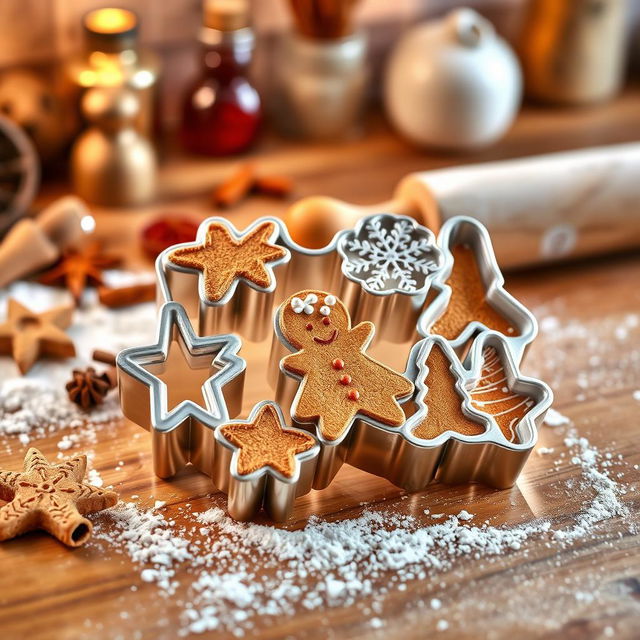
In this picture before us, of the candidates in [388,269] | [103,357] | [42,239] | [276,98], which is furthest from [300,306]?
[276,98]

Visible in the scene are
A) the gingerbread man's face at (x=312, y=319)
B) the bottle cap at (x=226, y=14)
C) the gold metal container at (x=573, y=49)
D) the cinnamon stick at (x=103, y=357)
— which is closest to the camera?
the gingerbread man's face at (x=312, y=319)

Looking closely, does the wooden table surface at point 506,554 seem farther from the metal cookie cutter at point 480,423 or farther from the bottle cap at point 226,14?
the bottle cap at point 226,14

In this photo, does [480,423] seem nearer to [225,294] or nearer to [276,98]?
[225,294]

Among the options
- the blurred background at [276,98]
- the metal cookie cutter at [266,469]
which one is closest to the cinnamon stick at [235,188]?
the blurred background at [276,98]

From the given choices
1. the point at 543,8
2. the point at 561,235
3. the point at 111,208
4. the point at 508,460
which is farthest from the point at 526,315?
the point at 543,8

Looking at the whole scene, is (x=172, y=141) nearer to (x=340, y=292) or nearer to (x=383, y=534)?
(x=340, y=292)

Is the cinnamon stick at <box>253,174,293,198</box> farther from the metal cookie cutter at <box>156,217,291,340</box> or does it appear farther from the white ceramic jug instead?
the metal cookie cutter at <box>156,217,291,340</box>

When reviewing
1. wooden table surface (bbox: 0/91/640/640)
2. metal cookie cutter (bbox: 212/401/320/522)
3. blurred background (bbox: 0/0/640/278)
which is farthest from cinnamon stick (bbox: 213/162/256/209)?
metal cookie cutter (bbox: 212/401/320/522)
